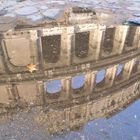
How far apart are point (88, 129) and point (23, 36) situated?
3.65 meters

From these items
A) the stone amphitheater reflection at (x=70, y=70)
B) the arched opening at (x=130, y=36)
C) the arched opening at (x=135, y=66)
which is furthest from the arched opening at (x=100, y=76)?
the arched opening at (x=130, y=36)

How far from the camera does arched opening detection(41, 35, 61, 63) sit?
6.32 meters

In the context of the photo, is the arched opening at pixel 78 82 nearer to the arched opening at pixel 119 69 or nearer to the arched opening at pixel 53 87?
the arched opening at pixel 53 87

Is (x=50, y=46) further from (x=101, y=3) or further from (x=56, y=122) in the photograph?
(x=101, y=3)

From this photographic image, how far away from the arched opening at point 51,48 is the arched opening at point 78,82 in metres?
0.76

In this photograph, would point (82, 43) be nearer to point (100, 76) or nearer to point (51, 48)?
point (51, 48)

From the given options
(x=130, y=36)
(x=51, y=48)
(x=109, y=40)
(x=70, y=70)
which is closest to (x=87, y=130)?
(x=70, y=70)

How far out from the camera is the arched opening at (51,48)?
6.32 m

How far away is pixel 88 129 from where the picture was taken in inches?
170

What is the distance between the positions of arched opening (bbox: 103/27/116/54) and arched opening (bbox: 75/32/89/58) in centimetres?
42

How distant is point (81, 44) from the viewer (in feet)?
23.1

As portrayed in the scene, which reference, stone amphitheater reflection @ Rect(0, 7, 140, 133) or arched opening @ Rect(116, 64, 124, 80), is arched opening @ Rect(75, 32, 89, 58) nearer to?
stone amphitheater reflection @ Rect(0, 7, 140, 133)

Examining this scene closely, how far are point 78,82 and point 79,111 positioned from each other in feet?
2.92

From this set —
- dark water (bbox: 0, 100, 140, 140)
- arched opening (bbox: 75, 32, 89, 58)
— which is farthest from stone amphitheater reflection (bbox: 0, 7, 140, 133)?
dark water (bbox: 0, 100, 140, 140)
